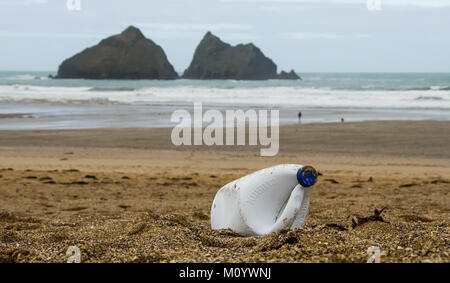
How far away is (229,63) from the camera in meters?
119

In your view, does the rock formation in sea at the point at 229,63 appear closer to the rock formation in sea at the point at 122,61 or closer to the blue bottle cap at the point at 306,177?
the rock formation in sea at the point at 122,61

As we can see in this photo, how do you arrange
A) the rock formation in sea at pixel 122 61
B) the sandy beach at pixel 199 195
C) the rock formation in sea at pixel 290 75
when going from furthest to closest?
the rock formation in sea at pixel 290 75, the rock formation in sea at pixel 122 61, the sandy beach at pixel 199 195

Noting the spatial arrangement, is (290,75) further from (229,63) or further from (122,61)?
A: (122,61)

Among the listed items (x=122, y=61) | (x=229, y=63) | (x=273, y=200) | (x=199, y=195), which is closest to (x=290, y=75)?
(x=229, y=63)

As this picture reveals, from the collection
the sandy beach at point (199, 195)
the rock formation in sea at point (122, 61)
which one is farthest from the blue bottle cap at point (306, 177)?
the rock formation in sea at point (122, 61)

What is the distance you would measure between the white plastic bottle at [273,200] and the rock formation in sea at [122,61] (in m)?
106

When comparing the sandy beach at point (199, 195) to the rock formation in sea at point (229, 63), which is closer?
the sandy beach at point (199, 195)

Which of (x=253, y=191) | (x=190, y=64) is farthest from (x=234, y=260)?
(x=190, y=64)

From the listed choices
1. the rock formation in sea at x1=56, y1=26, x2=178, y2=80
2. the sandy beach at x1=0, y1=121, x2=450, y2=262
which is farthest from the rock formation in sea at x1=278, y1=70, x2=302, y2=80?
the sandy beach at x1=0, y1=121, x2=450, y2=262

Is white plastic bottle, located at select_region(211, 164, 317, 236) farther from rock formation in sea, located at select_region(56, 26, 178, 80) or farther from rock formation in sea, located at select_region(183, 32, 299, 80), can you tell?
rock formation in sea, located at select_region(183, 32, 299, 80)

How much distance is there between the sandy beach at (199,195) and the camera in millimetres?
4004

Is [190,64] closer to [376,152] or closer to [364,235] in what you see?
[376,152]

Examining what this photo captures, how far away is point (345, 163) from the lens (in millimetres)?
13469

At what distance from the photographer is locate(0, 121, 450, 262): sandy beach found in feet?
13.1
